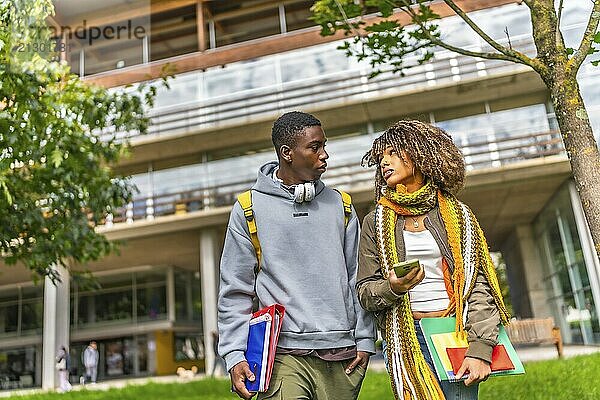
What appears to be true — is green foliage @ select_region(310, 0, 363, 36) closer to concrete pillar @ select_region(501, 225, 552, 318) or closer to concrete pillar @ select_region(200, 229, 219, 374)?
concrete pillar @ select_region(200, 229, 219, 374)

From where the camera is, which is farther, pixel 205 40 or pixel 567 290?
pixel 205 40

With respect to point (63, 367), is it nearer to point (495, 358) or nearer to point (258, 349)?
point (258, 349)

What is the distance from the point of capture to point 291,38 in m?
20.0

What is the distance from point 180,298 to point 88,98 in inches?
693

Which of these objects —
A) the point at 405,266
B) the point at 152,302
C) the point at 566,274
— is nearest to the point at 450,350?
the point at 405,266

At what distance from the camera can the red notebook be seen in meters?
2.13

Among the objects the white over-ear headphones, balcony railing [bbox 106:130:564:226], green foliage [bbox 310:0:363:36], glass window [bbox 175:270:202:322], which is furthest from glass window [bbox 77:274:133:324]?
the white over-ear headphones

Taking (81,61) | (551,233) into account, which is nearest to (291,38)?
(81,61)

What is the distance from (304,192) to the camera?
2.55m

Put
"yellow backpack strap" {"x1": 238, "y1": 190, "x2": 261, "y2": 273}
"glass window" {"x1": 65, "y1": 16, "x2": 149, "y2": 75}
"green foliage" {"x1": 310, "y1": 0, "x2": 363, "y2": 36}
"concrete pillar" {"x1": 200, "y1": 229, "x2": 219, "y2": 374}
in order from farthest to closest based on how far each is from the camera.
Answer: "glass window" {"x1": 65, "y1": 16, "x2": 149, "y2": 75}
"concrete pillar" {"x1": 200, "y1": 229, "x2": 219, "y2": 374}
"green foliage" {"x1": 310, "y1": 0, "x2": 363, "y2": 36}
"yellow backpack strap" {"x1": 238, "y1": 190, "x2": 261, "y2": 273}

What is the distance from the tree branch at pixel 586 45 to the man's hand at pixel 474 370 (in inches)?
87.4

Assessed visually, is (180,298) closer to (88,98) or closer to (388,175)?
(88,98)

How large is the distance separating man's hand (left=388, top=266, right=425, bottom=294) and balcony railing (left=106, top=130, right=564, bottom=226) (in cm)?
1477

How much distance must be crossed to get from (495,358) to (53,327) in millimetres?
20730
